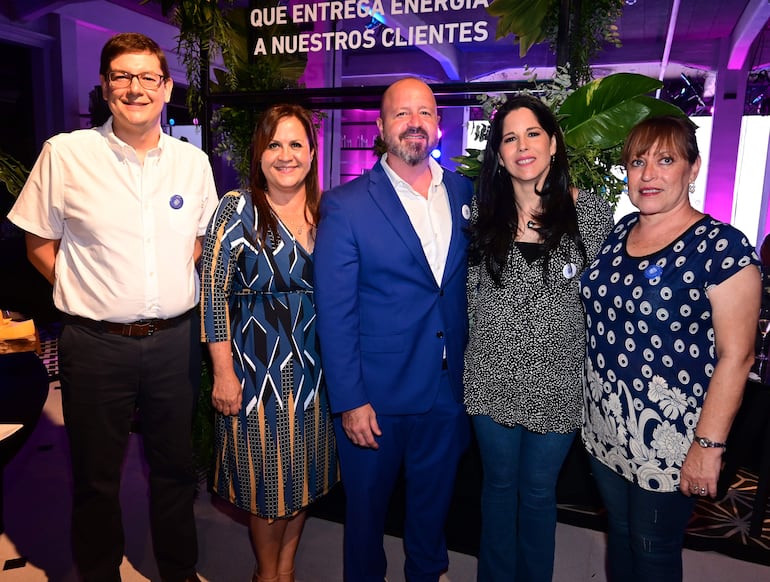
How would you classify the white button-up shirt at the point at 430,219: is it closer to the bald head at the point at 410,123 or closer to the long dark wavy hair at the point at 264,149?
the bald head at the point at 410,123

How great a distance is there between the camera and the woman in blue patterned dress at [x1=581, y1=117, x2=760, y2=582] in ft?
5.09

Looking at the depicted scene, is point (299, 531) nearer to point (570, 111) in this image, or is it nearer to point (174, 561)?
point (174, 561)

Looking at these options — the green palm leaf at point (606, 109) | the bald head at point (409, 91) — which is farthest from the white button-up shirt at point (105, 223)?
the green palm leaf at point (606, 109)

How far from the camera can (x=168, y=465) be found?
2.26 metres

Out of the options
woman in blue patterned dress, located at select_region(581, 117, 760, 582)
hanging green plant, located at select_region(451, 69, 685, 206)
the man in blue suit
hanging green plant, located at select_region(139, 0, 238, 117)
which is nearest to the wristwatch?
woman in blue patterned dress, located at select_region(581, 117, 760, 582)

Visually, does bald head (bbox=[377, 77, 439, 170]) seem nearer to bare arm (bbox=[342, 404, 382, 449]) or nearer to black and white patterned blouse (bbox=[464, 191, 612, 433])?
black and white patterned blouse (bbox=[464, 191, 612, 433])

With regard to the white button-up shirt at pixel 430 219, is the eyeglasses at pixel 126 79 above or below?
above

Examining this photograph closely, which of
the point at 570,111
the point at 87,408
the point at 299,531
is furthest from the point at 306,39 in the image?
the point at 299,531

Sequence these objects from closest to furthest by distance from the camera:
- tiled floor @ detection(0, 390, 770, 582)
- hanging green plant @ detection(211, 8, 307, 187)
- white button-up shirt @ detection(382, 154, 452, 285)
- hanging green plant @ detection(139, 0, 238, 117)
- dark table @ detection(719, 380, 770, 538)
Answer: white button-up shirt @ detection(382, 154, 452, 285)
tiled floor @ detection(0, 390, 770, 582)
dark table @ detection(719, 380, 770, 538)
hanging green plant @ detection(139, 0, 238, 117)
hanging green plant @ detection(211, 8, 307, 187)

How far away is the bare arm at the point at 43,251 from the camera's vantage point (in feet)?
6.83

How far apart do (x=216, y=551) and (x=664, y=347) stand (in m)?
2.16

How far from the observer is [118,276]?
6.68ft

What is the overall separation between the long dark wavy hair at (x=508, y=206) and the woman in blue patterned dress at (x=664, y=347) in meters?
0.17

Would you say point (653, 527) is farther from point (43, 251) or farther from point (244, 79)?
point (244, 79)
